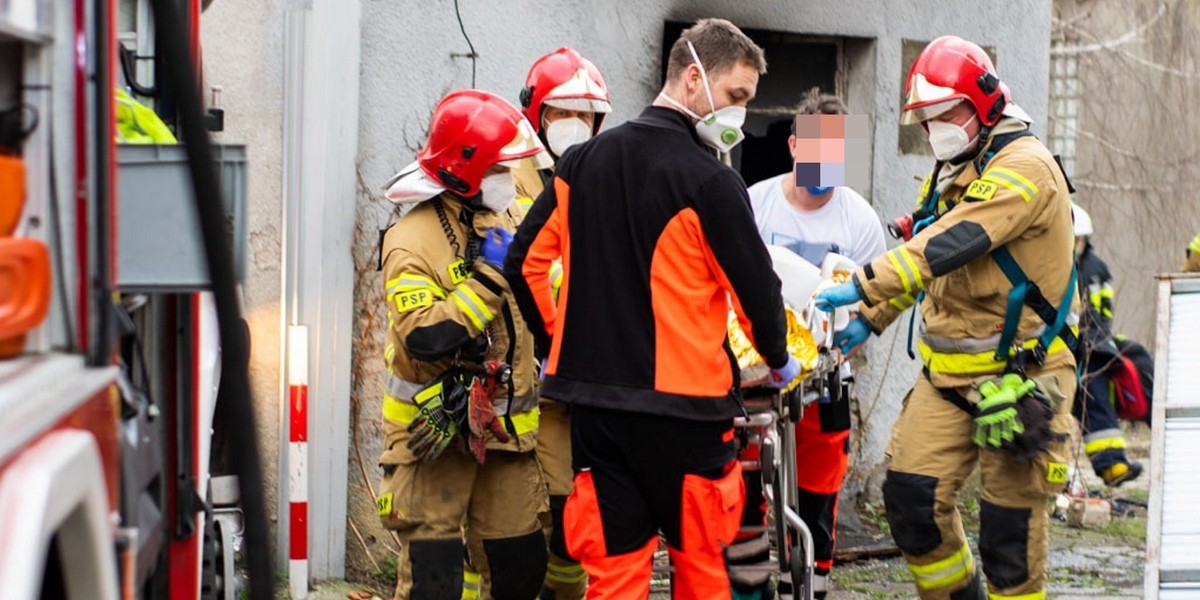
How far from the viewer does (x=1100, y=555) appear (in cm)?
798

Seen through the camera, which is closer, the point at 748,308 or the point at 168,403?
the point at 168,403

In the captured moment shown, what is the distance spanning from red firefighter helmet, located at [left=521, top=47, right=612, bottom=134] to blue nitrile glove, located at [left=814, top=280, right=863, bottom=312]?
1.22 metres

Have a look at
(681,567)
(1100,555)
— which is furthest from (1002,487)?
(1100,555)

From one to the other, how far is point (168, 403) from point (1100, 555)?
587 centimetres

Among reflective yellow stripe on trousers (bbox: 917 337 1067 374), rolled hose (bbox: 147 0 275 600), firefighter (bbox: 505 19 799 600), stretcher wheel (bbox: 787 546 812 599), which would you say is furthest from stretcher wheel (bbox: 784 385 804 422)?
rolled hose (bbox: 147 0 275 600)

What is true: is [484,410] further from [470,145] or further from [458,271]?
[470,145]

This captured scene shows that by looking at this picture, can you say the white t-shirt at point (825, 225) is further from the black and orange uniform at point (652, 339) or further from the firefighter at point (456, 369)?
the black and orange uniform at point (652, 339)

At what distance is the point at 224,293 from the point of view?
2.05m

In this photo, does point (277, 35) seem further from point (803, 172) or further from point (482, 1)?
point (803, 172)

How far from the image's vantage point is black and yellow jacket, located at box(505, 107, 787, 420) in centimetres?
438

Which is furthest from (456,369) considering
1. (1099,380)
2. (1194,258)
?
(1099,380)

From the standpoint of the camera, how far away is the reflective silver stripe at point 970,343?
18.0 feet

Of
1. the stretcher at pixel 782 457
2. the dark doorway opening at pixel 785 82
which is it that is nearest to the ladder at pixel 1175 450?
the stretcher at pixel 782 457

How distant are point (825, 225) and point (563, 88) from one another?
1.28 m
